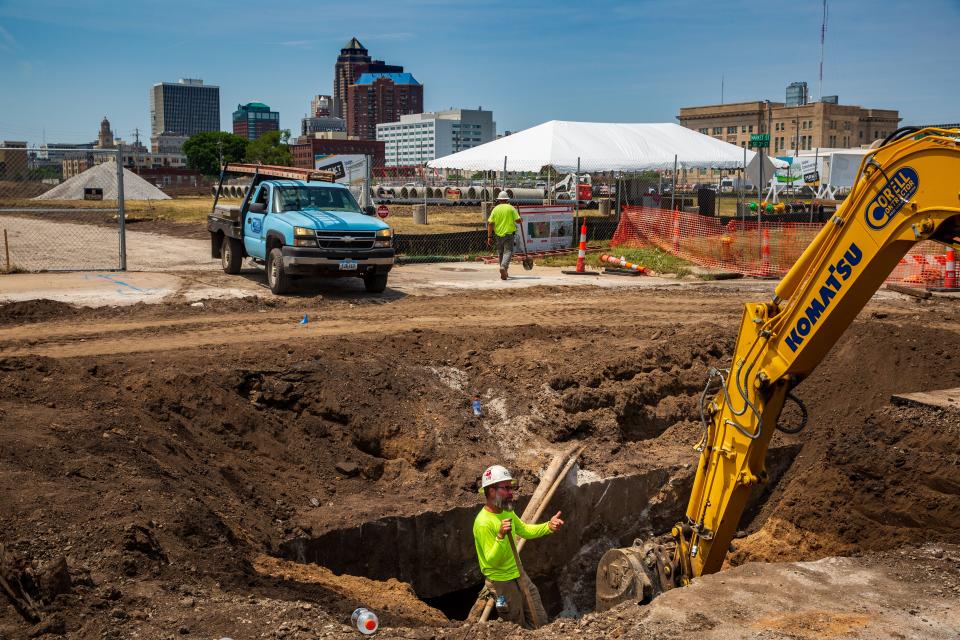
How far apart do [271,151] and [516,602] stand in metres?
113

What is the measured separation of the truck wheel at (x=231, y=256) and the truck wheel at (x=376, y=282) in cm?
353

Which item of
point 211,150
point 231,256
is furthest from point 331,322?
point 211,150

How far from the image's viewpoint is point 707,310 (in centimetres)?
1622

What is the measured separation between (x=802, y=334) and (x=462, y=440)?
5.01m

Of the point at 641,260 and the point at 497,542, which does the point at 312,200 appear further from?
the point at 497,542

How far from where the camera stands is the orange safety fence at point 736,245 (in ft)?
67.4

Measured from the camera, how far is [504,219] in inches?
762

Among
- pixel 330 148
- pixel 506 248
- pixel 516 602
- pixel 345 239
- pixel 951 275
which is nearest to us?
pixel 516 602

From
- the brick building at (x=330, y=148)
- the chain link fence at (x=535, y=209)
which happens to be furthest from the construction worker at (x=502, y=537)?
the brick building at (x=330, y=148)

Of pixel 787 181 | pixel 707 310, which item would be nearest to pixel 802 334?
pixel 707 310

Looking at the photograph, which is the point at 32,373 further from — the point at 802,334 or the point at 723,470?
the point at 802,334

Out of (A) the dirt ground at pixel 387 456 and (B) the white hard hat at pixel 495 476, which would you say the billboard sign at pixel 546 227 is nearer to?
(A) the dirt ground at pixel 387 456

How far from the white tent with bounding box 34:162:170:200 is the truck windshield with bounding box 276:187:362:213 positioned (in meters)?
39.8

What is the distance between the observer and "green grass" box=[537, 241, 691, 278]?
22.0 m
